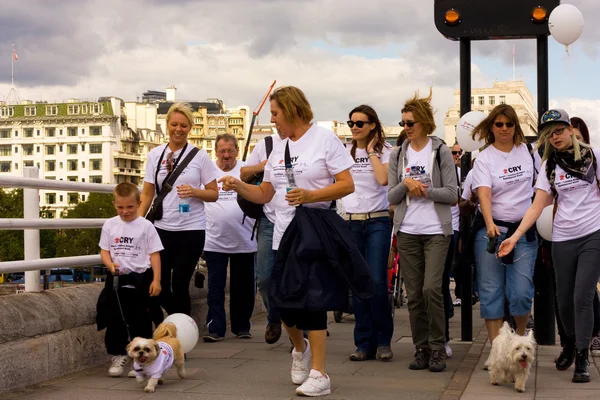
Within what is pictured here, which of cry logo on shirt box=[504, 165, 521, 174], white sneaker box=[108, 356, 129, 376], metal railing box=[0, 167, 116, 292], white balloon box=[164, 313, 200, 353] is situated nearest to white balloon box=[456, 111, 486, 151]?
cry logo on shirt box=[504, 165, 521, 174]

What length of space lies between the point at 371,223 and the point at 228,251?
2010 mm

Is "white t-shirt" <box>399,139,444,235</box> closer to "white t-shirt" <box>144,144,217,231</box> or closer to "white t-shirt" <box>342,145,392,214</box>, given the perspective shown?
"white t-shirt" <box>342,145,392,214</box>

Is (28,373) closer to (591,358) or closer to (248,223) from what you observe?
(248,223)

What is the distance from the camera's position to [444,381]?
23.5ft

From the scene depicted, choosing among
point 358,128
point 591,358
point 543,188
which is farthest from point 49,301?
point 591,358

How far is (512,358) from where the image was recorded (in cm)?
666

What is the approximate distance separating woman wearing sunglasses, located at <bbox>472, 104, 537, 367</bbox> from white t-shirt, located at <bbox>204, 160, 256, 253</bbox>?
8.88 ft

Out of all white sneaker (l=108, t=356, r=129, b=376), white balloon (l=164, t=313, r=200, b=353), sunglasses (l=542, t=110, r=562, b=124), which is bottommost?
white sneaker (l=108, t=356, r=129, b=376)

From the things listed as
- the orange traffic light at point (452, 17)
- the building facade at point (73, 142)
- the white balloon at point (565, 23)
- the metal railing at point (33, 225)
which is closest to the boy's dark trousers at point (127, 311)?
the metal railing at point (33, 225)

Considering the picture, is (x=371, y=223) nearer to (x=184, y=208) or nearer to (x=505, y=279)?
(x=505, y=279)

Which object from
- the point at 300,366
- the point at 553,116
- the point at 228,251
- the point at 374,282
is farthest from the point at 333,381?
the point at 228,251

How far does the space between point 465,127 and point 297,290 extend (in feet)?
12.1

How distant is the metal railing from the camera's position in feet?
22.9

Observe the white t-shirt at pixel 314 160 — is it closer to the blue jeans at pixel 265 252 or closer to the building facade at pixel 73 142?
the blue jeans at pixel 265 252
